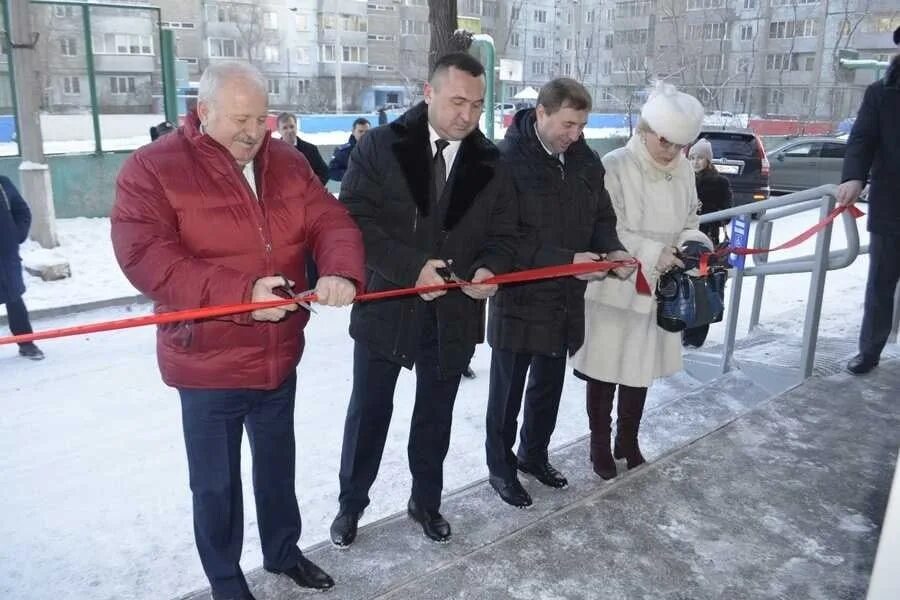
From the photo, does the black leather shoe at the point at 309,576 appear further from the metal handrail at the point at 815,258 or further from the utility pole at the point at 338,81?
the utility pole at the point at 338,81

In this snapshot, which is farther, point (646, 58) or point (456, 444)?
point (646, 58)

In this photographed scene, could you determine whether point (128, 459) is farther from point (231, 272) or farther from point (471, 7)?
point (471, 7)

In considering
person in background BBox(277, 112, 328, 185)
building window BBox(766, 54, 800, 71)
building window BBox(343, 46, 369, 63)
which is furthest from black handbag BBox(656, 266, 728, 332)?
building window BBox(343, 46, 369, 63)

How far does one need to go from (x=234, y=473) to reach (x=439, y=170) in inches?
49.5

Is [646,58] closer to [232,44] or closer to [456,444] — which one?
[232,44]

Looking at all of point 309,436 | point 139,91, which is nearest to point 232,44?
point 139,91

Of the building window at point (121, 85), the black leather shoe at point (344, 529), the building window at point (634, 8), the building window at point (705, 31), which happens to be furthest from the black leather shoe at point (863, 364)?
the building window at point (634, 8)

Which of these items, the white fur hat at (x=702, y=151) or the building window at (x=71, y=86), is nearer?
the white fur hat at (x=702, y=151)

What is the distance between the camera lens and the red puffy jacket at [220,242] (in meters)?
2.14

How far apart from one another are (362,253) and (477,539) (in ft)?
4.10

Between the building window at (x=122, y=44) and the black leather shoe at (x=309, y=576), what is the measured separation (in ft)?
30.3

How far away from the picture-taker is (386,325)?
2.73m

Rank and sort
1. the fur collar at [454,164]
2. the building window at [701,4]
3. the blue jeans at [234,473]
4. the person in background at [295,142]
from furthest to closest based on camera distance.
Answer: the building window at [701,4]
the person in background at [295,142]
the fur collar at [454,164]
the blue jeans at [234,473]

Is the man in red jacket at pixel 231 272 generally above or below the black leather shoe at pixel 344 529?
above
